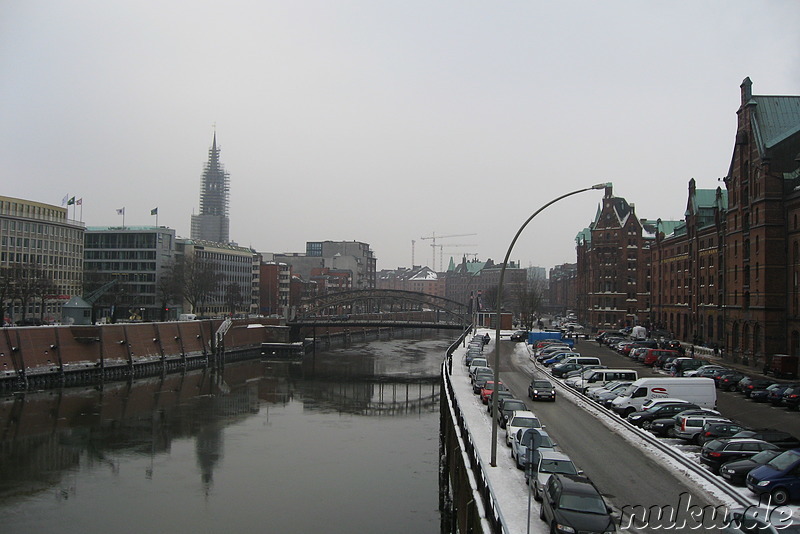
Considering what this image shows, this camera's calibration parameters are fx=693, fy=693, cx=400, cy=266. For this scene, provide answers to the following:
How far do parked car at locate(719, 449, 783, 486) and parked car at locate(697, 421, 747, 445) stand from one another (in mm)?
4159

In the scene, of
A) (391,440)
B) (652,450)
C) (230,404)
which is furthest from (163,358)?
(652,450)

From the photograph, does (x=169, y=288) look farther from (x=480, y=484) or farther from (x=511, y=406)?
(x=480, y=484)

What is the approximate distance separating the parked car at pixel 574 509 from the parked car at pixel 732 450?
313 inches

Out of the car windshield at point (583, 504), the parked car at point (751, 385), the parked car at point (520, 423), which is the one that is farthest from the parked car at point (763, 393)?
the car windshield at point (583, 504)

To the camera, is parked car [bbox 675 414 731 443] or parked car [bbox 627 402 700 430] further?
parked car [bbox 627 402 700 430]

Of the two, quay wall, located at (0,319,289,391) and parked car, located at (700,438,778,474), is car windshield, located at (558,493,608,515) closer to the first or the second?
parked car, located at (700,438,778,474)

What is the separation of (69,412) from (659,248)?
7436 centimetres

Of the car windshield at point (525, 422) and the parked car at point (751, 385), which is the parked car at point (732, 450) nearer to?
the car windshield at point (525, 422)

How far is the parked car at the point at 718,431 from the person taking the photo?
26266 millimetres

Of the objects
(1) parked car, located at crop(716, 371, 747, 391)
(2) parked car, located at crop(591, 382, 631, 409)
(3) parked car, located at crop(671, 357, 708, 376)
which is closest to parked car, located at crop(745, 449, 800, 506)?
(2) parked car, located at crop(591, 382, 631, 409)

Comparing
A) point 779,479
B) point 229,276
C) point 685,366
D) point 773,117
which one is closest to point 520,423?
point 779,479

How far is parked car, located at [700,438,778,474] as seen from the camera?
2306cm

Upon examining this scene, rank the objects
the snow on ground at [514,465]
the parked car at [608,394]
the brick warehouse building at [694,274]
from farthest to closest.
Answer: the brick warehouse building at [694,274]
the parked car at [608,394]
the snow on ground at [514,465]

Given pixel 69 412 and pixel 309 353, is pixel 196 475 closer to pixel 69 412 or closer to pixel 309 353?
pixel 69 412
